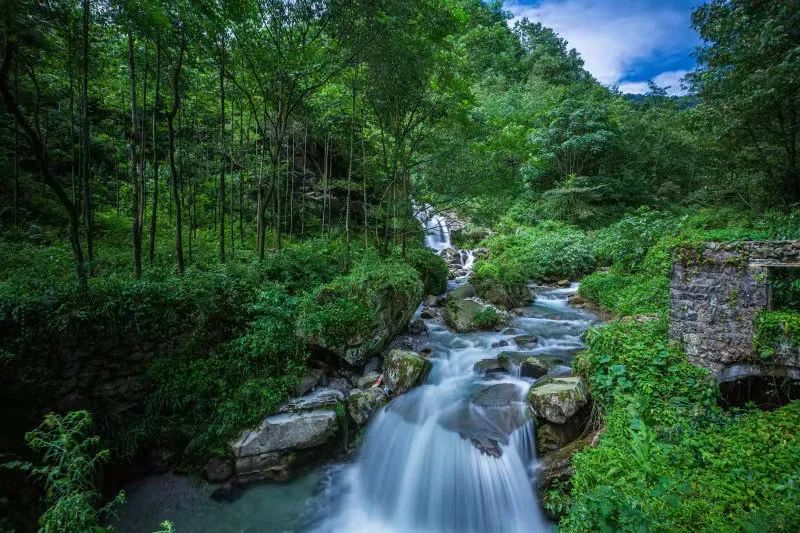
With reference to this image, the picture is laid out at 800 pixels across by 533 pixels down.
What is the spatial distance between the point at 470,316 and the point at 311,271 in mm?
4758

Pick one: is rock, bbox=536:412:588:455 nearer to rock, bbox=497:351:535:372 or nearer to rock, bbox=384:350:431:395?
rock, bbox=497:351:535:372

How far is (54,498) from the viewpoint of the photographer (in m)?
3.03

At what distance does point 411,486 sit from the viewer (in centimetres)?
554

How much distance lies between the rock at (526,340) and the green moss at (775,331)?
4.36 m

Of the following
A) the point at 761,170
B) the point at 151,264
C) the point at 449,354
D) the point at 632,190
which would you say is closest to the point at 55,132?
the point at 151,264

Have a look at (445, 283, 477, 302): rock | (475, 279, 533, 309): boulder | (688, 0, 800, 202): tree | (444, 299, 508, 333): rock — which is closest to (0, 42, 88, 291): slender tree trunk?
(444, 299, 508, 333): rock

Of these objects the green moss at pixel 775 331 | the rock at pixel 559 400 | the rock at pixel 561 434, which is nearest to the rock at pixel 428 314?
the rock at pixel 559 400

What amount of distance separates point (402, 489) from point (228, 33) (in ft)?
33.2

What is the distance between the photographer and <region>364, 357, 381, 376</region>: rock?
7465mm

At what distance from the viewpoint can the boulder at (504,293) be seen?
1158cm

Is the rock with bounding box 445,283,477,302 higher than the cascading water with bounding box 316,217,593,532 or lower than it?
higher

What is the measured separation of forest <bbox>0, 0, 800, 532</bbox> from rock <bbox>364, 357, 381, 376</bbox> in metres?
0.10

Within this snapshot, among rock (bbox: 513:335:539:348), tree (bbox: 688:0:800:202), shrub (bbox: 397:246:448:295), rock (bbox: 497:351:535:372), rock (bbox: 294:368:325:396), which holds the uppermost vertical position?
tree (bbox: 688:0:800:202)

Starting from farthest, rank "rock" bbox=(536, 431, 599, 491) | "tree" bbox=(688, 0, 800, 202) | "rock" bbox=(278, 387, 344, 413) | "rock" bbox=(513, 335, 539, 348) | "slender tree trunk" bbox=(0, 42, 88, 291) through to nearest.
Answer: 1. "rock" bbox=(513, 335, 539, 348)
2. "tree" bbox=(688, 0, 800, 202)
3. "rock" bbox=(278, 387, 344, 413)
4. "slender tree trunk" bbox=(0, 42, 88, 291)
5. "rock" bbox=(536, 431, 599, 491)
